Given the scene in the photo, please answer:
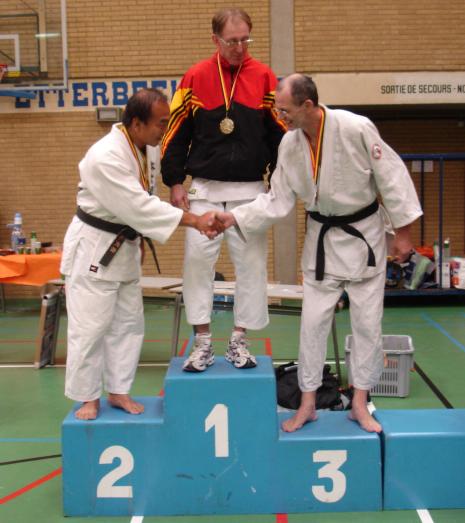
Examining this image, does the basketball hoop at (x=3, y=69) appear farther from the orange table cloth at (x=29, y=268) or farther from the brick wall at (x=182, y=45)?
the orange table cloth at (x=29, y=268)

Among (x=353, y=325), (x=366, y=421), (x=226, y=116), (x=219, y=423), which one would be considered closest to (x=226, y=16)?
(x=226, y=116)

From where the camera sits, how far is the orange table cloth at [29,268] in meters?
5.78

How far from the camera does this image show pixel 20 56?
26.1 ft

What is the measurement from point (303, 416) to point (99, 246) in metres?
1.26

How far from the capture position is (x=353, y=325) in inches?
123

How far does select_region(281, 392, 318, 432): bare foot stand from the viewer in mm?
3111

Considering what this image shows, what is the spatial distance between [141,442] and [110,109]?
631 cm

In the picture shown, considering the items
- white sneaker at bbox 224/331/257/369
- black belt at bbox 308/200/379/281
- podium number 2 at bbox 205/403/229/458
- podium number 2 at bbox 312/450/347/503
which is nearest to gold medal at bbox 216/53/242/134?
black belt at bbox 308/200/379/281

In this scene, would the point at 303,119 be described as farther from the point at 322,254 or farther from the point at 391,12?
the point at 391,12

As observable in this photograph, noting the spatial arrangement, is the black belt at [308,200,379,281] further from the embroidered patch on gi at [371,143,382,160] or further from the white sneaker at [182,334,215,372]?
the white sneaker at [182,334,215,372]

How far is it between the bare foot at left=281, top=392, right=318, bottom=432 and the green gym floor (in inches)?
15.7

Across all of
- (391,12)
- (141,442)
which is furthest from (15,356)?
(391,12)

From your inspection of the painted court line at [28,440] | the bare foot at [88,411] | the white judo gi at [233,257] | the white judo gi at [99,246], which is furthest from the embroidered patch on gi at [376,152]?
the painted court line at [28,440]

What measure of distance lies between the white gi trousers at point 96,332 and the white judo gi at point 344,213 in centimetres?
70
